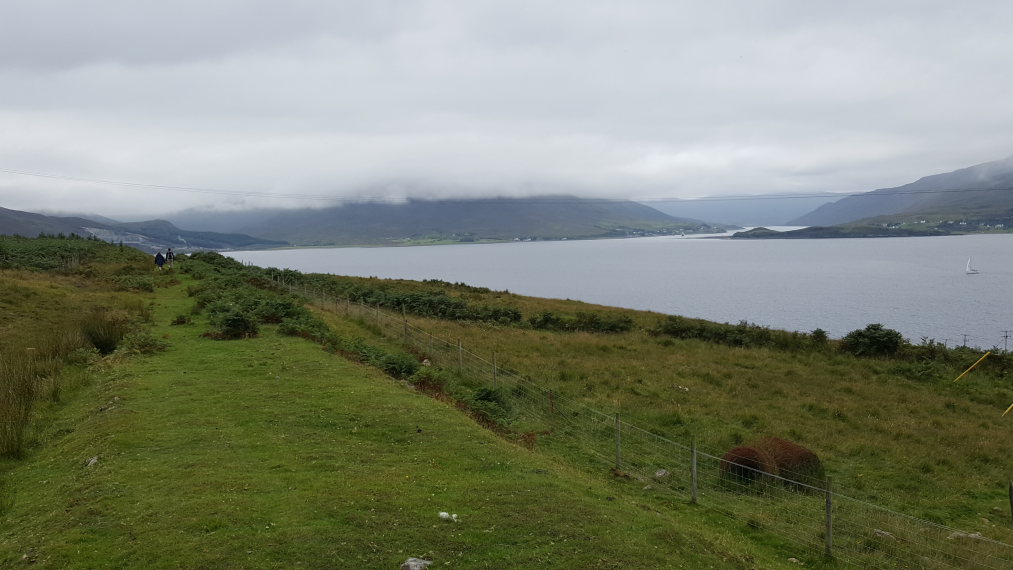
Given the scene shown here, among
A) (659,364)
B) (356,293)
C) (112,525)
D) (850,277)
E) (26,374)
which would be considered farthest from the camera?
(850,277)

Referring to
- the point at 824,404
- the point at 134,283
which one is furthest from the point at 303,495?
the point at 134,283

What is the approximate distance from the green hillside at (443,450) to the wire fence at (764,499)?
0.24 feet

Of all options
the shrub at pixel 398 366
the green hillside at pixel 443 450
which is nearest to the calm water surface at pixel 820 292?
the green hillside at pixel 443 450

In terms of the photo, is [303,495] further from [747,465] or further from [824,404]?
[824,404]

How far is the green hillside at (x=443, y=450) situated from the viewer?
836cm

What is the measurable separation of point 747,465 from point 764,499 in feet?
3.31

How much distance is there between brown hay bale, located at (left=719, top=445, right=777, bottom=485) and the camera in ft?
45.3

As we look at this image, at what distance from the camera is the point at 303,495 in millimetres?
9367

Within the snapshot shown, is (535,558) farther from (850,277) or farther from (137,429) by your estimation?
(850,277)

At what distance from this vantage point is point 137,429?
12414mm

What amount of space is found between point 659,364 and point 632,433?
11.5 m

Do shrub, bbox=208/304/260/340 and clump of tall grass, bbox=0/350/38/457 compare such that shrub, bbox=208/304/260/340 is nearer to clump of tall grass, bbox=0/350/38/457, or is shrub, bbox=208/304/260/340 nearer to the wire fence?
Result: clump of tall grass, bbox=0/350/38/457

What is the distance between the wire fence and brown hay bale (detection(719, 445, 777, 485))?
37 mm

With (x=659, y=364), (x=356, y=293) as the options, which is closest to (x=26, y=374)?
(x=659, y=364)
